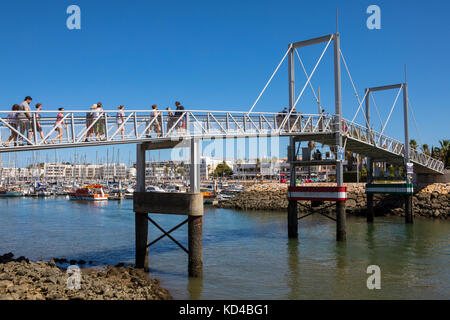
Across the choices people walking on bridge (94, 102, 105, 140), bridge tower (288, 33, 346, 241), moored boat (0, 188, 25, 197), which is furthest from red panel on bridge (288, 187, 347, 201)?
moored boat (0, 188, 25, 197)

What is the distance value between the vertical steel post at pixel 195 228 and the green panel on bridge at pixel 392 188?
27311mm

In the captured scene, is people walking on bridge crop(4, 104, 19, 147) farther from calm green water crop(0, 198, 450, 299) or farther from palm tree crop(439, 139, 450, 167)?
palm tree crop(439, 139, 450, 167)

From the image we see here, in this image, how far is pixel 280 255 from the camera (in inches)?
1027

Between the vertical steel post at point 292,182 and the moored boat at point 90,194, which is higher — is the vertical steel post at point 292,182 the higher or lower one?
the higher one

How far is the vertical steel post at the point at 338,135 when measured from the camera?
98.2ft

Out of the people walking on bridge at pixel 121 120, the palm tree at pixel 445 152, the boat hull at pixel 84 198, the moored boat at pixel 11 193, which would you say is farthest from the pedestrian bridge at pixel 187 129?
the moored boat at pixel 11 193

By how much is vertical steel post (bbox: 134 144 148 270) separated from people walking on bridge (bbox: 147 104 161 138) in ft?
6.52

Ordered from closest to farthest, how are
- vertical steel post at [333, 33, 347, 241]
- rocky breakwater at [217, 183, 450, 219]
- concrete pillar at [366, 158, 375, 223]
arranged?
vertical steel post at [333, 33, 347, 241], concrete pillar at [366, 158, 375, 223], rocky breakwater at [217, 183, 450, 219]

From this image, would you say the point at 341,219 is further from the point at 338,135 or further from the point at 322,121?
the point at 322,121

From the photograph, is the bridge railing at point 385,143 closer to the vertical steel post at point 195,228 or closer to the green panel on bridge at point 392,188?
the green panel on bridge at point 392,188

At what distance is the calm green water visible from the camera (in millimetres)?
18469

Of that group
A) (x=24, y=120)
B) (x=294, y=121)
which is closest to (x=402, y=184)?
(x=294, y=121)

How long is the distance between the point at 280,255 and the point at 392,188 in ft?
65.6
